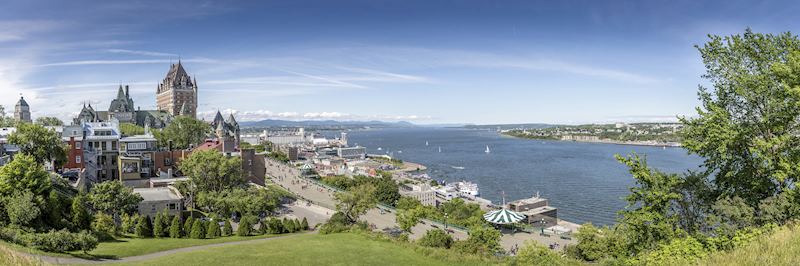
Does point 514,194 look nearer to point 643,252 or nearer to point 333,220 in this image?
point 333,220

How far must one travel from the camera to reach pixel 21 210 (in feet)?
70.5

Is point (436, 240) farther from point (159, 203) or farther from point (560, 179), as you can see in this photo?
point (560, 179)

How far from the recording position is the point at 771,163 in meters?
12.2

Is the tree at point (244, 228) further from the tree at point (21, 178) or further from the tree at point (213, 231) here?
the tree at point (21, 178)

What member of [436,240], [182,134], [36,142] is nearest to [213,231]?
[436,240]

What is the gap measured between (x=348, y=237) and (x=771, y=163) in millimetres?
24626

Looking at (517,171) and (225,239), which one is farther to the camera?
(517,171)

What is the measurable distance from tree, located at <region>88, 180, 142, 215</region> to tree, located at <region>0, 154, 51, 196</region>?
5353mm

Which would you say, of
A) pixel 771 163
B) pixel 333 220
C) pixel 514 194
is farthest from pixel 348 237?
pixel 514 194

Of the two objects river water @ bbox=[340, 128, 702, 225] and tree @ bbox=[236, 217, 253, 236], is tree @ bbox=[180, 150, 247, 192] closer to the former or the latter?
tree @ bbox=[236, 217, 253, 236]

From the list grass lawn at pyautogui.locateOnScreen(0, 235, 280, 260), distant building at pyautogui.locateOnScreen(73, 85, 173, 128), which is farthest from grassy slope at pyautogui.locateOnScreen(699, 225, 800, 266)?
distant building at pyautogui.locateOnScreen(73, 85, 173, 128)

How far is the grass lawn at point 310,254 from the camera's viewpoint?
73.8ft

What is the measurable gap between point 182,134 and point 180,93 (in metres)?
43.1

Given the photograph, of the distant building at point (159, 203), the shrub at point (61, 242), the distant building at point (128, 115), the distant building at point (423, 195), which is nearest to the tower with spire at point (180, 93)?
the distant building at point (128, 115)
